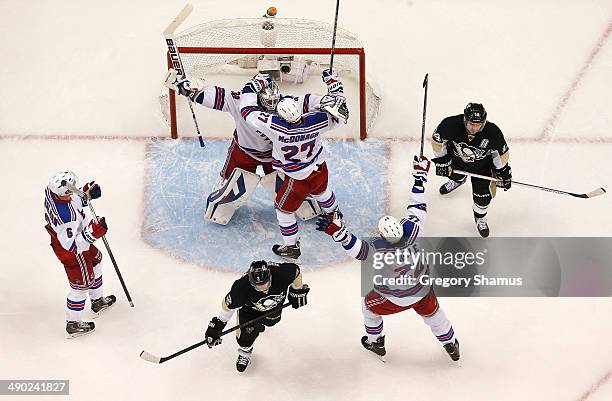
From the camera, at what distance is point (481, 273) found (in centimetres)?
693

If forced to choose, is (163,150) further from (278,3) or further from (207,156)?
(278,3)

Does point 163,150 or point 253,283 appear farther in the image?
point 163,150

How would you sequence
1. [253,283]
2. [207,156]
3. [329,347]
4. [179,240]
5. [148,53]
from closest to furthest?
[253,283] → [329,347] → [179,240] → [207,156] → [148,53]

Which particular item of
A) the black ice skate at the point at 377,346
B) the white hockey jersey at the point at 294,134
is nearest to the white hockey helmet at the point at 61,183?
the white hockey jersey at the point at 294,134

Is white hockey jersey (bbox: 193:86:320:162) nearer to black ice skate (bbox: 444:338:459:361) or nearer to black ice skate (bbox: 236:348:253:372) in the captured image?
black ice skate (bbox: 236:348:253:372)

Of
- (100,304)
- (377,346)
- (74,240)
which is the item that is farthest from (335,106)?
(100,304)

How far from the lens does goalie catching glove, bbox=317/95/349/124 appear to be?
6534 millimetres

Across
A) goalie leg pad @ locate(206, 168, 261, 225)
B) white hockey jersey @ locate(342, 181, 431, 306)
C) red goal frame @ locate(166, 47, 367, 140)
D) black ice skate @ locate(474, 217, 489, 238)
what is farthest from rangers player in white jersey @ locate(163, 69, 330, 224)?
→ black ice skate @ locate(474, 217, 489, 238)

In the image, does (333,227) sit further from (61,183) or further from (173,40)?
(173,40)

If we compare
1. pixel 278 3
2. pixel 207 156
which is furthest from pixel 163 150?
pixel 278 3

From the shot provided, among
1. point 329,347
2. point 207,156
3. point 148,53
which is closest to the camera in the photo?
point 329,347

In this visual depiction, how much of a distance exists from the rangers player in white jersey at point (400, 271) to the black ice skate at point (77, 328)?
1.32 m

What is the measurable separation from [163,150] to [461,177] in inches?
65.0

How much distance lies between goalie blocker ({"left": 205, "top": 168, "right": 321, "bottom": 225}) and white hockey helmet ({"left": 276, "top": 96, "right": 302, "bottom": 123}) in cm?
61
